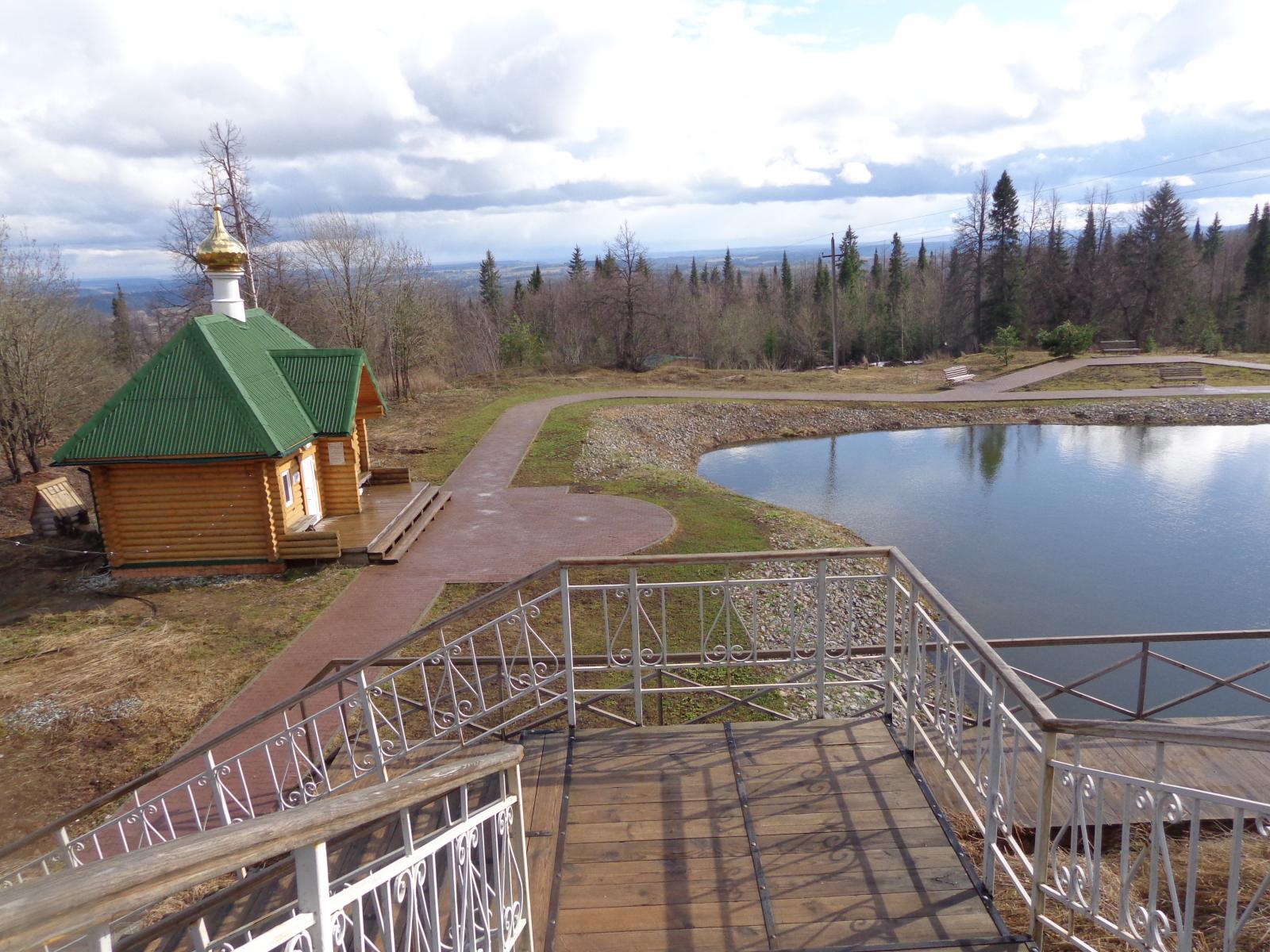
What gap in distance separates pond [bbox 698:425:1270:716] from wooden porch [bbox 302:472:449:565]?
29.0ft

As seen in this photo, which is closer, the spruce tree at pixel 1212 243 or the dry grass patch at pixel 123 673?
the dry grass patch at pixel 123 673

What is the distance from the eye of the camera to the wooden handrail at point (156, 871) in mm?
1168

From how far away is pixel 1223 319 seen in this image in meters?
46.7

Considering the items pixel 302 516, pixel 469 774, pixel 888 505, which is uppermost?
pixel 469 774

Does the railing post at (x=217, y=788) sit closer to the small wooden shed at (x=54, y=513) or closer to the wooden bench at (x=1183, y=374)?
the small wooden shed at (x=54, y=513)

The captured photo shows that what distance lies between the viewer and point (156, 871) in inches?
53.7

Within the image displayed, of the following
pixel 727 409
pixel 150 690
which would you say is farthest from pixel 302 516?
pixel 727 409

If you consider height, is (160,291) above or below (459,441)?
above

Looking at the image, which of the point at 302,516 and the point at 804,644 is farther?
the point at 302,516

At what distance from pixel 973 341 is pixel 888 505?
34.3m

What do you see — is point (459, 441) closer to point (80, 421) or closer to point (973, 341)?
point (80, 421)

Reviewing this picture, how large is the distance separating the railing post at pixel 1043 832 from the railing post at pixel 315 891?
269 cm

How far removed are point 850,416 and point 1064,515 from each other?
39.3ft

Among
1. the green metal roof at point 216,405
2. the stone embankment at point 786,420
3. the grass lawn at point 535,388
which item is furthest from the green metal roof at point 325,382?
the stone embankment at point 786,420
